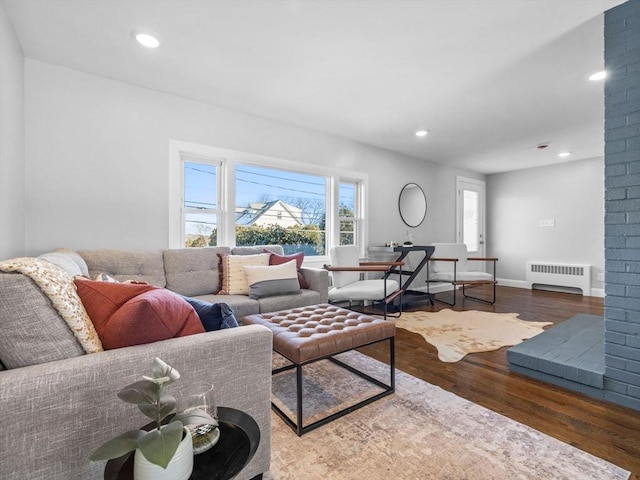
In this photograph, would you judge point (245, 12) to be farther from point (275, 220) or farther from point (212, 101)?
point (275, 220)

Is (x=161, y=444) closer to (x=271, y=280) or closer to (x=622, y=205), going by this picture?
(x=271, y=280)

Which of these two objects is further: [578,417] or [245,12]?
[245,12]

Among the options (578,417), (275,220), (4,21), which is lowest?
(578,417)

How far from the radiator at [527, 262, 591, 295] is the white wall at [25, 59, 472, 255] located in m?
5.34

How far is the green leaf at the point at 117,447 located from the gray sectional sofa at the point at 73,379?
Answer: 0.28m

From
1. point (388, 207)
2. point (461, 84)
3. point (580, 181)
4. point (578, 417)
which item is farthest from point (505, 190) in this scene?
point (578, 417)

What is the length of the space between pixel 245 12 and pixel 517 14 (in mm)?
1669

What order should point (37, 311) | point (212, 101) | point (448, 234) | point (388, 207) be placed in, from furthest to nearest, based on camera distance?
1. point (448, 234)
2. point (388, 207)
3. point (212, 101)
4. point (37, 311)

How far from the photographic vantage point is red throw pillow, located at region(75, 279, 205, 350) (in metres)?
0.98

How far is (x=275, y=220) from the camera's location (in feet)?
12.4

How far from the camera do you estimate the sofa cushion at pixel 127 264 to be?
2.37 metres

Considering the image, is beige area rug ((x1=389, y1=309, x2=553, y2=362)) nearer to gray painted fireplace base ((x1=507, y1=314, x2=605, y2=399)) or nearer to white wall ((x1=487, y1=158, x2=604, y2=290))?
gray painted fireplace base ((x1=507, y1=314, x2=605, y2=399))

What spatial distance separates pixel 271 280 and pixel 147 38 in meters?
1.98

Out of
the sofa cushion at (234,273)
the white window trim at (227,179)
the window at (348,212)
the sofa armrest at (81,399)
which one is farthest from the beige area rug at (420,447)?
the window at (348,212)
